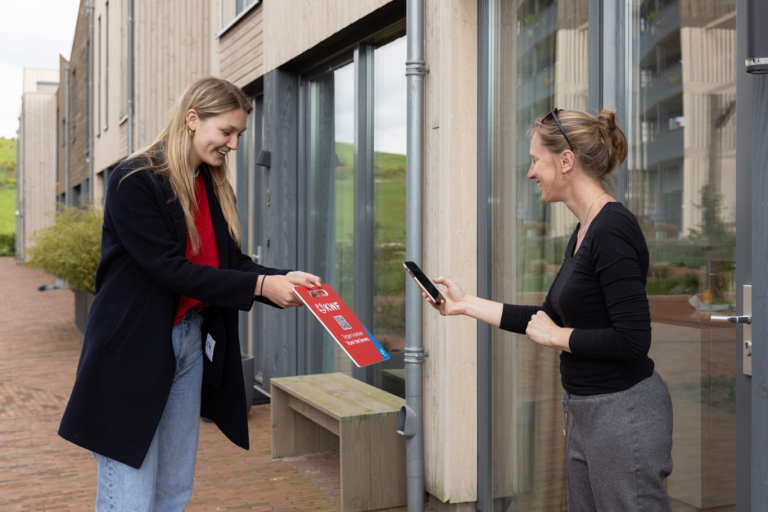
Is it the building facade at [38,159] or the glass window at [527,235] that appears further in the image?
the building facade at [38,159]

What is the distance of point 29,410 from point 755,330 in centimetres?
695

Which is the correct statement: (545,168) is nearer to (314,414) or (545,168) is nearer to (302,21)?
(314,414)

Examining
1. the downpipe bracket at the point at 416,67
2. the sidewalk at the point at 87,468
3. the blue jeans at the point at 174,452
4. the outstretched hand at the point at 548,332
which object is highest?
the downpipe bracket at the point at 416,67

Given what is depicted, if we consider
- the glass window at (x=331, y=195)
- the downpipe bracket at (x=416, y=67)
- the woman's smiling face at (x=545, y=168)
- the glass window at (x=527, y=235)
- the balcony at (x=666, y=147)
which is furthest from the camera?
the glass window at (x=331, y=195)

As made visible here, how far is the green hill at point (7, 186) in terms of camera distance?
71250 millimetres

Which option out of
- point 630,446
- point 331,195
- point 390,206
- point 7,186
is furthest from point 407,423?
point 7,186

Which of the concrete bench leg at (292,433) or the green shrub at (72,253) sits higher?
the green shrub at (72,253)

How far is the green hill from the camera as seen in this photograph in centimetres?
7125

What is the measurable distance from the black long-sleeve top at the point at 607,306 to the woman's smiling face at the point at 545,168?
21 cm

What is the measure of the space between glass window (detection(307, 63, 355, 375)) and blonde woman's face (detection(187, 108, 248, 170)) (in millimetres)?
3702

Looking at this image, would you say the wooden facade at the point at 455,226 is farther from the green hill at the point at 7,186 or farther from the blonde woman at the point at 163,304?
the green hill at the point at 7,186

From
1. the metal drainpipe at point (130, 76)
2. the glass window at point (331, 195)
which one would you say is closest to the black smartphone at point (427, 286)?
the glass window at point (331, 195)

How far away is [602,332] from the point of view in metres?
2.14

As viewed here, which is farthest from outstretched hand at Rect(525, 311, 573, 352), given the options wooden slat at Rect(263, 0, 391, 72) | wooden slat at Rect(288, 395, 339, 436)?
wooden slat at Rect(263, 0, 391, 72)
